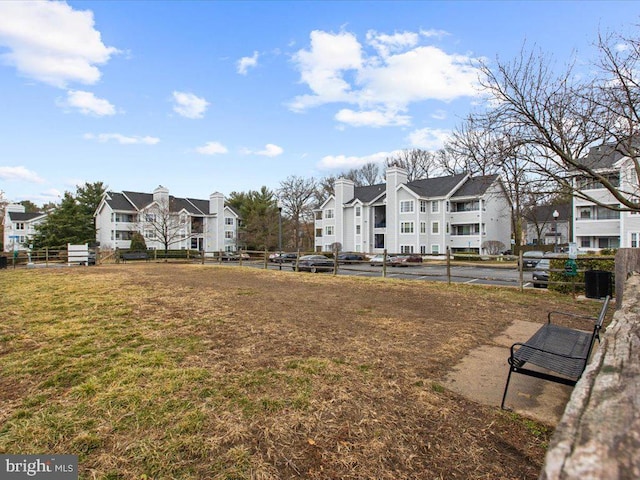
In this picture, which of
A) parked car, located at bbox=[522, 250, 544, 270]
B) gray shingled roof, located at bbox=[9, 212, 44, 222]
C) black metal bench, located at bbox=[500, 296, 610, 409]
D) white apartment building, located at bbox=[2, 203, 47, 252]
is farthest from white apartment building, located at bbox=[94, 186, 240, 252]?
black metal bench, located at bbox=[500, 296, 610, 409]

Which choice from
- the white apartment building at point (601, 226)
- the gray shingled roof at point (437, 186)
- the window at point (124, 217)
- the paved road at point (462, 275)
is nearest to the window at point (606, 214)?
the white apartment building at point (601, 226)

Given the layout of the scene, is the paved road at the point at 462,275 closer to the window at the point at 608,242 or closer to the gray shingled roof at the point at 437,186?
the gray shingled roof at the point at 437,186

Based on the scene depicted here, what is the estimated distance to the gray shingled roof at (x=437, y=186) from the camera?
123 feet

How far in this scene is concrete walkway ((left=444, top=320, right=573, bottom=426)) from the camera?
2973 mm

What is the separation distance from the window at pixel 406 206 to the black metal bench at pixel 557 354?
3512 cm

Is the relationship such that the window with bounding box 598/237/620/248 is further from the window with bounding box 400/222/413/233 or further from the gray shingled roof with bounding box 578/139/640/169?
the gray shingled roof with bounding box 578/139/640/169

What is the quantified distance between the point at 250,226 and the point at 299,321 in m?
41.2

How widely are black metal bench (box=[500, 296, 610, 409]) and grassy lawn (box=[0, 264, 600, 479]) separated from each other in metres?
0.42

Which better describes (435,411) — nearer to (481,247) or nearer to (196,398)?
(196,398)

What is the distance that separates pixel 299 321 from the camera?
5977 mm

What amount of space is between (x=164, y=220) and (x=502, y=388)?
3816 cm

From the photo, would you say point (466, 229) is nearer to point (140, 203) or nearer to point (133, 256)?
point (133, 256)

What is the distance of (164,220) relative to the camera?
36.6 m

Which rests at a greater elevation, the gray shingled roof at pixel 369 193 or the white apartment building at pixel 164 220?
the gray shingled roof at pixel 369 193
